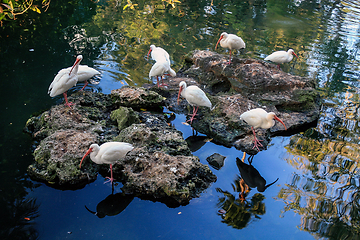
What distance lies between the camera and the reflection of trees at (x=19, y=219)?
3.79 metres

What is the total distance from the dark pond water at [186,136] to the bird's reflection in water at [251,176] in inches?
3.8

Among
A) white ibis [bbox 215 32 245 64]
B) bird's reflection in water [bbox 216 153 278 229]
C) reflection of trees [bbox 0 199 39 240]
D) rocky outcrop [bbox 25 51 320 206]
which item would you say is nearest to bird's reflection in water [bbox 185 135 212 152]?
rocky outcrop [bbox 25 51 320 206]

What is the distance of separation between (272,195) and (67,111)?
424 centimetres

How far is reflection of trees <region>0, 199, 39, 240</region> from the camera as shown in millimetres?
3787

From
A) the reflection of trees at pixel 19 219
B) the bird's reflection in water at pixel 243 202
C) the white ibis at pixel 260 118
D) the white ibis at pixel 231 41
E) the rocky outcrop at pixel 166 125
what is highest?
the white ibis at pixel 231 41

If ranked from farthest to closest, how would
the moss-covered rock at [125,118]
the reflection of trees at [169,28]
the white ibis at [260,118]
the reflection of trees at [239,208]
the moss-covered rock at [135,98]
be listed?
the reflection of trees at [169,28]
the moss-covered rock at [135,98]
the moss-covered rock at [125,118]
the white ibis at [260,118]
the reflection of trees at [239,208]

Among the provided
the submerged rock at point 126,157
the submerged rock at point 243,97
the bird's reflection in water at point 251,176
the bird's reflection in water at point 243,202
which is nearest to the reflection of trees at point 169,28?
the submerged rock at point 243,97

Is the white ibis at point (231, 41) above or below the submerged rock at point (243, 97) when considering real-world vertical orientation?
above

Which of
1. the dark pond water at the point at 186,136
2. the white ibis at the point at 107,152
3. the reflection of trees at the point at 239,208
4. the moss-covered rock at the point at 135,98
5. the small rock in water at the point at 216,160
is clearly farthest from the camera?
the moss-covered rock at the point at 135,98

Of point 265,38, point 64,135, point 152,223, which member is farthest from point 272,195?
point 265,38

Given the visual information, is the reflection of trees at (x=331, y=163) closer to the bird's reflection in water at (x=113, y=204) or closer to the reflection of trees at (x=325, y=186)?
the reflection of trees at (x=325, y=186)

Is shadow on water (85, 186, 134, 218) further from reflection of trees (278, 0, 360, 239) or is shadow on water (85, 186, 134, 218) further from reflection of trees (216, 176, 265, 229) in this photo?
reflection of trees (278, 0, 360, 239)

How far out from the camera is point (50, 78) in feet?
25.2

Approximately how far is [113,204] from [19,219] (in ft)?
4.35
